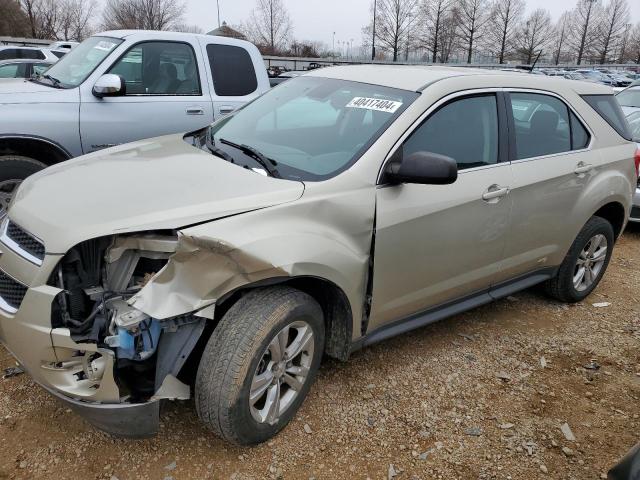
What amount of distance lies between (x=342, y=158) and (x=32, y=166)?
9.81ft

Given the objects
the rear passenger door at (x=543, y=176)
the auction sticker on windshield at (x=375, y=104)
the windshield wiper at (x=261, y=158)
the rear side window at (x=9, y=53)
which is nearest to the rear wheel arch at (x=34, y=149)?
the windshield wiper at (x=261, y=158)

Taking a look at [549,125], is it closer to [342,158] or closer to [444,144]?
[444,144]

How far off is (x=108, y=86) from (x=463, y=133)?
3.15m

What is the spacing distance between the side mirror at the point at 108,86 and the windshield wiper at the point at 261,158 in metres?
2.08

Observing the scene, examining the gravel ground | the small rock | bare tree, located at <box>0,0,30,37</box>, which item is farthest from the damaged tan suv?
bare tree, located at <box>0,0,30,37</box>

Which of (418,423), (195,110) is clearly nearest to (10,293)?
(418,423)

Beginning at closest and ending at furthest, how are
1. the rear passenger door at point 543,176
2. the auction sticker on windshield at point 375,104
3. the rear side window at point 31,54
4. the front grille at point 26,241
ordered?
the front grille at point 26,241, the auction sticker on windshield at point 375,104, the rear passenger door at point 543,176, the rear side window at point 31,54

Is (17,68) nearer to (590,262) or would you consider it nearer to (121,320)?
(121,320)

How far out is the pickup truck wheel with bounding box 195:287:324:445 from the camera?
235 cm

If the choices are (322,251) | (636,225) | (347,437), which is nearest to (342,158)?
(322,251)

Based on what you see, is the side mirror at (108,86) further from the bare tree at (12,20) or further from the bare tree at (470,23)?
the bare tree at (470,23)

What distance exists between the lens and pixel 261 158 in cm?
292

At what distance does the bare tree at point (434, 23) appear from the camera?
197 feet

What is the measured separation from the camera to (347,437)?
2799 millimetres
